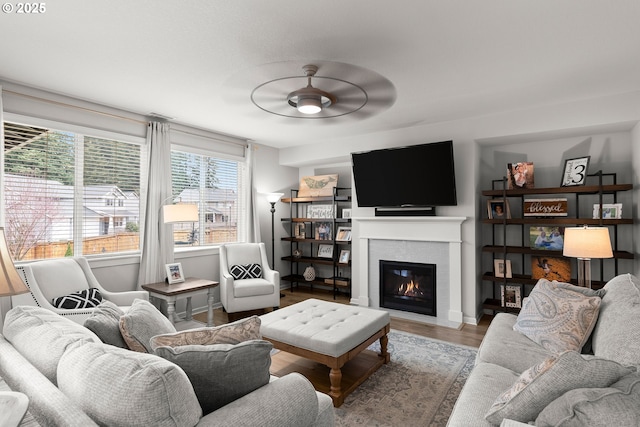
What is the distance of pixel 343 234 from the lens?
5.56 meters

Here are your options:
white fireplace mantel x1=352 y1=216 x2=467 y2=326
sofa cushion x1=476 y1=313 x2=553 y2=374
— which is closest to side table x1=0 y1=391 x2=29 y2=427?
sofa cushion x1=476 y1=313 x2=553 y2=374

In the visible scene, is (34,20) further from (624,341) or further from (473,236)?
(473,236)

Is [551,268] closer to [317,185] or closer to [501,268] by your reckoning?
[501,268]

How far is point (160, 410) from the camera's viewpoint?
1.00m

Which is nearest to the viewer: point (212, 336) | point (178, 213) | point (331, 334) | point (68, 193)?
point (212, 336)

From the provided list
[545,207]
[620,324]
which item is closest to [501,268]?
[545,207]

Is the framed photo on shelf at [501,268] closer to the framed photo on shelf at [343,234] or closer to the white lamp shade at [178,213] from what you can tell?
the framed photo on shelf at [343,234]

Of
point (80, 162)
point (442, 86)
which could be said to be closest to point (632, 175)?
point (442, 86)

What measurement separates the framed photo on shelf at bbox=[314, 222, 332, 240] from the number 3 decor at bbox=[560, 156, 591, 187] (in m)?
3.24

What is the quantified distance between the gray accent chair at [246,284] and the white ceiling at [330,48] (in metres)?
2.05

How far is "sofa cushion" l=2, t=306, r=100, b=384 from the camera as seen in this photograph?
1.25 meters

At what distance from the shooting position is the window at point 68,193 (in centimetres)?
317

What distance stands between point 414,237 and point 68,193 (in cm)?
398

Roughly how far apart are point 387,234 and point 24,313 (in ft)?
12.8
